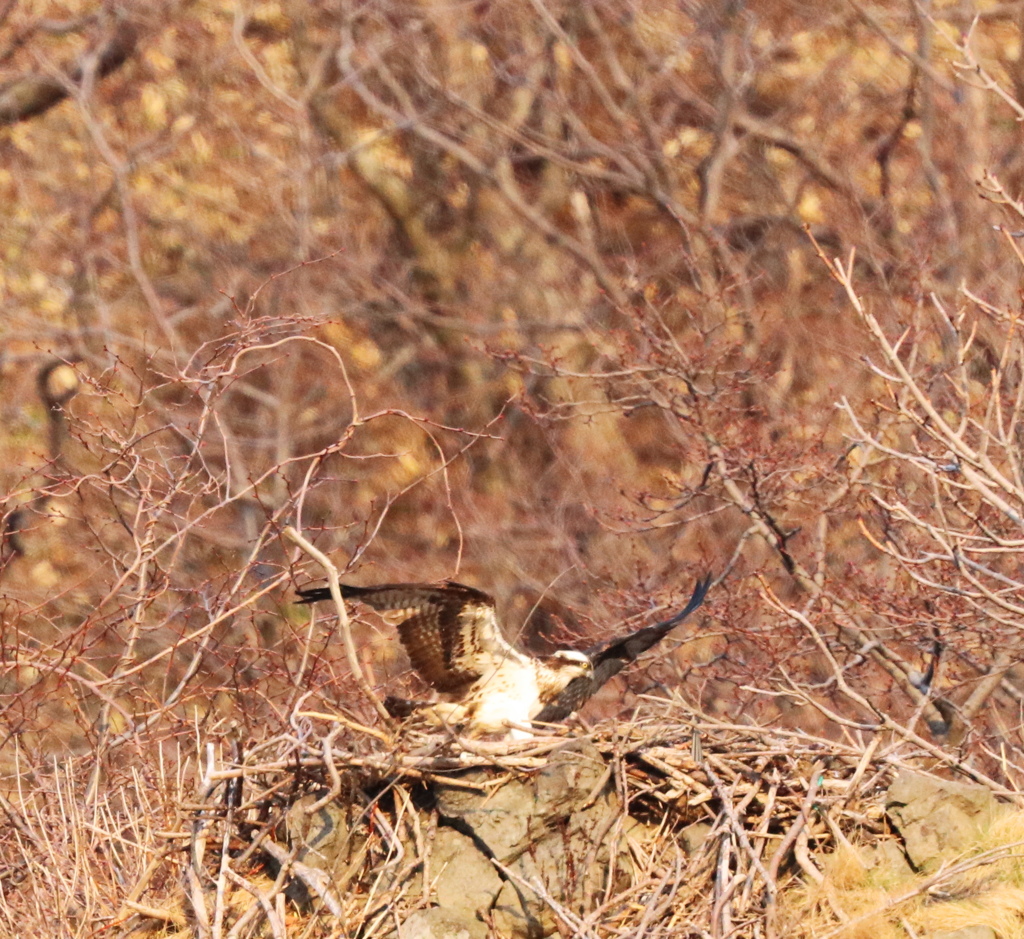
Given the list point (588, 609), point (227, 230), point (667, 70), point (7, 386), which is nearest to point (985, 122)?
point (667, 70)

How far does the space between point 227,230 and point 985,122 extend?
28.1 ft

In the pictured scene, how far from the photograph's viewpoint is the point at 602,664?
6.61m

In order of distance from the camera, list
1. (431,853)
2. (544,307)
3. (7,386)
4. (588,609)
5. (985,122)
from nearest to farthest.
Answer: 1. (431,853)
2. (588,609)
3. (985,122)
4. (544,307)
5. (7,386)

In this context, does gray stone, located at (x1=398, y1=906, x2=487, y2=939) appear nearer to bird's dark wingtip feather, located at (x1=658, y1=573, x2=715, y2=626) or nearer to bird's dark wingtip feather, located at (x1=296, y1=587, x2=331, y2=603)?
bird's dark wingtip feather, located at (x1=296, y1=587, x2=331, y2=603)

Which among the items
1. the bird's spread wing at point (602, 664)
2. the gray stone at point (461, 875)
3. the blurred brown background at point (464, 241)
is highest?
the gray stone at point (461, 875)

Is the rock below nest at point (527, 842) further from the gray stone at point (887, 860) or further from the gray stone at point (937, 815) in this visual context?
the gray stone at point (937, 815)

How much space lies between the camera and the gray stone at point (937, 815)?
5.53 m

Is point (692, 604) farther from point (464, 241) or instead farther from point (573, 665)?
point (464, 241)

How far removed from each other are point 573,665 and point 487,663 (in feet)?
1.12

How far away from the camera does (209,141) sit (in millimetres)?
19734

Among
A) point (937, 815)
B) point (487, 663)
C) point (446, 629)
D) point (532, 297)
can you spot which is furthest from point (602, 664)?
point (532, 297)

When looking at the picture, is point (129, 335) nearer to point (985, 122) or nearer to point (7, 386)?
point (7, 386)

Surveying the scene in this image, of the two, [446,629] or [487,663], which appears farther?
[487,663]

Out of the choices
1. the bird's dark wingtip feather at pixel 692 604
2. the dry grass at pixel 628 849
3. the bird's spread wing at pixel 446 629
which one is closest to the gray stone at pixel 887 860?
the dry grass at pixel 628 849
